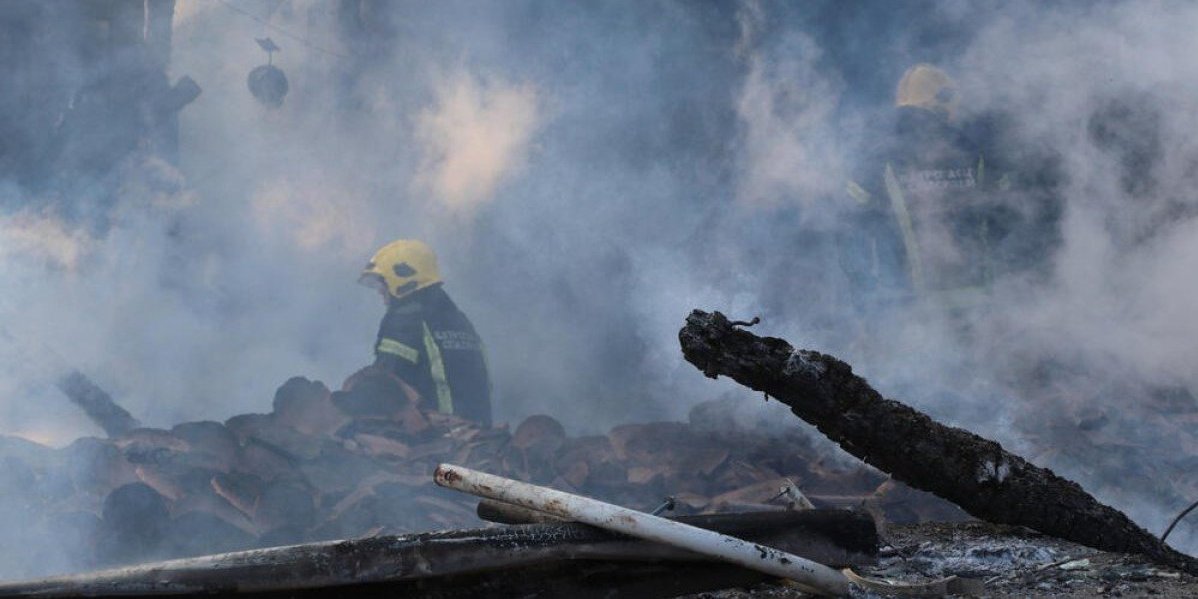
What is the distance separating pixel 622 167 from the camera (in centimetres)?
1359

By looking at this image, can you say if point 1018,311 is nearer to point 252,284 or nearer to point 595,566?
point 595,566

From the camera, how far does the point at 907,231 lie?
983 centimetres

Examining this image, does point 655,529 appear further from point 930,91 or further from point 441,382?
point 930,91

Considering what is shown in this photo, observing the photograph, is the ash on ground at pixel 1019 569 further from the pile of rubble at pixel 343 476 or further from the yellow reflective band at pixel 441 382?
the yellow reflective band at pixel 441 382

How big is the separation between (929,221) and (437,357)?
450 cm

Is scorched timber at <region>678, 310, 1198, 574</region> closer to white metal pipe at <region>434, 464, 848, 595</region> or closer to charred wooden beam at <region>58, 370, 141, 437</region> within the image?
white metal pipe at <region>434, 464, 848, 595</region>

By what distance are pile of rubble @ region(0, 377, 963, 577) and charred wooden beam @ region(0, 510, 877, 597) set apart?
4.55m

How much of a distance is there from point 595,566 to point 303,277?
13773 millimetres

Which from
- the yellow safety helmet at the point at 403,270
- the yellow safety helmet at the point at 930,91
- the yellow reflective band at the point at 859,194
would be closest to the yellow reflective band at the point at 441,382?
the yellow safety helmet at the point at 403,270

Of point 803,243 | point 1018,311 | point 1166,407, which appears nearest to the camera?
point 1166,407

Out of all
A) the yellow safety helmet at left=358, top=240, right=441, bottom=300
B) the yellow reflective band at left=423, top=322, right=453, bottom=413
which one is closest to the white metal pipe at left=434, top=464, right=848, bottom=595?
the yellow reflective band at left=423, top=322, right=453, bottom=413

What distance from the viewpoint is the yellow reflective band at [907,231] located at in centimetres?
979

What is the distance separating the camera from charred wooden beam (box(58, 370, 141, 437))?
1058 centimetres

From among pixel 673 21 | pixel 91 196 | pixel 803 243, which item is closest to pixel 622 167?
pixel 673 21
